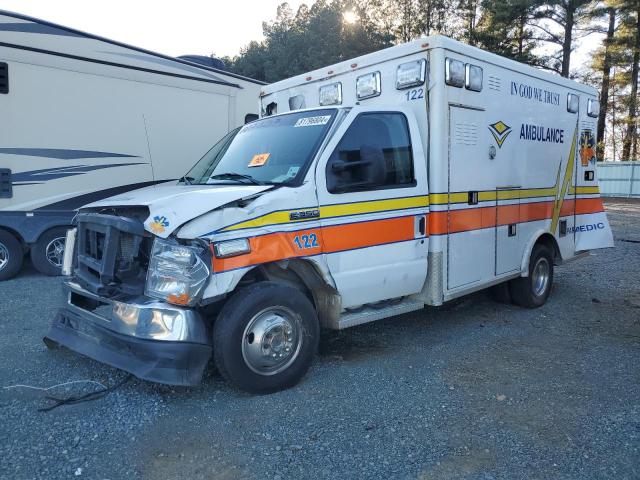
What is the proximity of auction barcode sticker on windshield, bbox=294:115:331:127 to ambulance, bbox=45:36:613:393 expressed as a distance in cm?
2

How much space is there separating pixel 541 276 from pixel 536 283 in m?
0.16

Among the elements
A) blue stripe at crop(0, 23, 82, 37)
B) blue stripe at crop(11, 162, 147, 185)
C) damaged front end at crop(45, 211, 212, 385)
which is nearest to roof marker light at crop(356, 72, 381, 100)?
damaged front end at crop(45, 211, 212, 385)

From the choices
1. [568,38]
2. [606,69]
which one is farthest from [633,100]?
[568,38]

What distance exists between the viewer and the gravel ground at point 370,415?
3.16 meters

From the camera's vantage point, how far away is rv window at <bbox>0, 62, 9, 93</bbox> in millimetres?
7684

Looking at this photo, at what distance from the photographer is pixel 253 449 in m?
3.33

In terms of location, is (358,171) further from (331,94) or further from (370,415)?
(370,415)

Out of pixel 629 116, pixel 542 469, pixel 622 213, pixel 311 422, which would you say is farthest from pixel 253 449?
pixel 629 116

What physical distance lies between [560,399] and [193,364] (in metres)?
2.69

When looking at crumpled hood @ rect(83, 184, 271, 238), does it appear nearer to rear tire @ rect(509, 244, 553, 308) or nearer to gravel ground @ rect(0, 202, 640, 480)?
gravel ground @ rect(0, 202, 640, 480)

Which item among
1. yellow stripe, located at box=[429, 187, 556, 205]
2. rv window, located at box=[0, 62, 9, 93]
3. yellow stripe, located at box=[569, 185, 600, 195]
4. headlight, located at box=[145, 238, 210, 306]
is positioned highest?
rv window, located at box=[0, 62, 9, 93]

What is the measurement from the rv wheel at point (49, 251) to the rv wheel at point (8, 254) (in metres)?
0.22

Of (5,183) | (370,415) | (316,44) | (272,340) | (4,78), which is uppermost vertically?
(316,44)

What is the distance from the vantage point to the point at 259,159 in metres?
4.63
